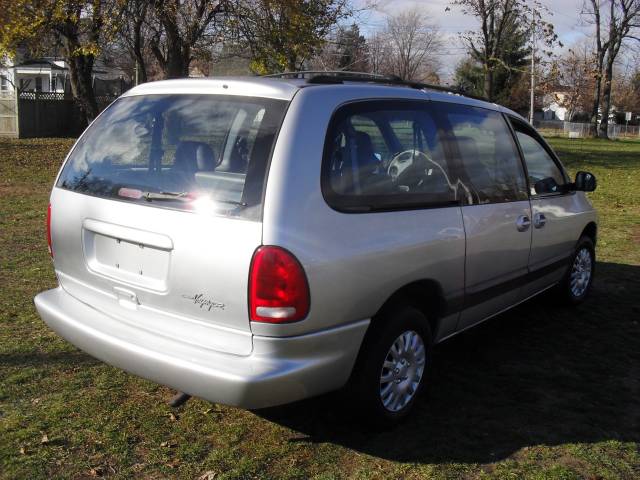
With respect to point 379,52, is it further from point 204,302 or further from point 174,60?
point 204,302

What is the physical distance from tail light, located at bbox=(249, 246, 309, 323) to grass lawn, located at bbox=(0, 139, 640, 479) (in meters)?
0.86

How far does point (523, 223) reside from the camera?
185 inches

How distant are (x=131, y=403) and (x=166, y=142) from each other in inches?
60.6

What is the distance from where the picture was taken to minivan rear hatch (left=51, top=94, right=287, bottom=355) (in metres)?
3.03

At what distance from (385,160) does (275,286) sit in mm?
1131

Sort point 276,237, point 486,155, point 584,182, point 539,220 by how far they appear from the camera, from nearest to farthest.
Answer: point 276,237 < point 486,155 < point 539,220 < point 584,182

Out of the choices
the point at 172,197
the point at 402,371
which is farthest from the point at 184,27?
the point at 402,371

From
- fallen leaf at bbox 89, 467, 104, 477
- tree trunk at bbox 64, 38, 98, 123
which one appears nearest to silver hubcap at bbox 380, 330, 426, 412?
fallen leaf at bbox 89, 467, 104, 477

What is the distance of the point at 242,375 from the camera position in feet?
9.68

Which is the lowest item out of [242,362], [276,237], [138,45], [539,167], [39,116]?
[242,362]

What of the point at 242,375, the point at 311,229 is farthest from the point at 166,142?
the point at 242,375

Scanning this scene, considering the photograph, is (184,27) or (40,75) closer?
(184,27)

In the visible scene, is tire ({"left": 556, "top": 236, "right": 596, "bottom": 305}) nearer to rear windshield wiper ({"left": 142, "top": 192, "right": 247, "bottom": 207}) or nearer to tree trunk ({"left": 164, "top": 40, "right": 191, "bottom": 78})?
rear windshield wiper ({"left": 142, "top": 192, "right": 247, "bottom": 207})

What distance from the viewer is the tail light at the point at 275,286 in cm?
293
